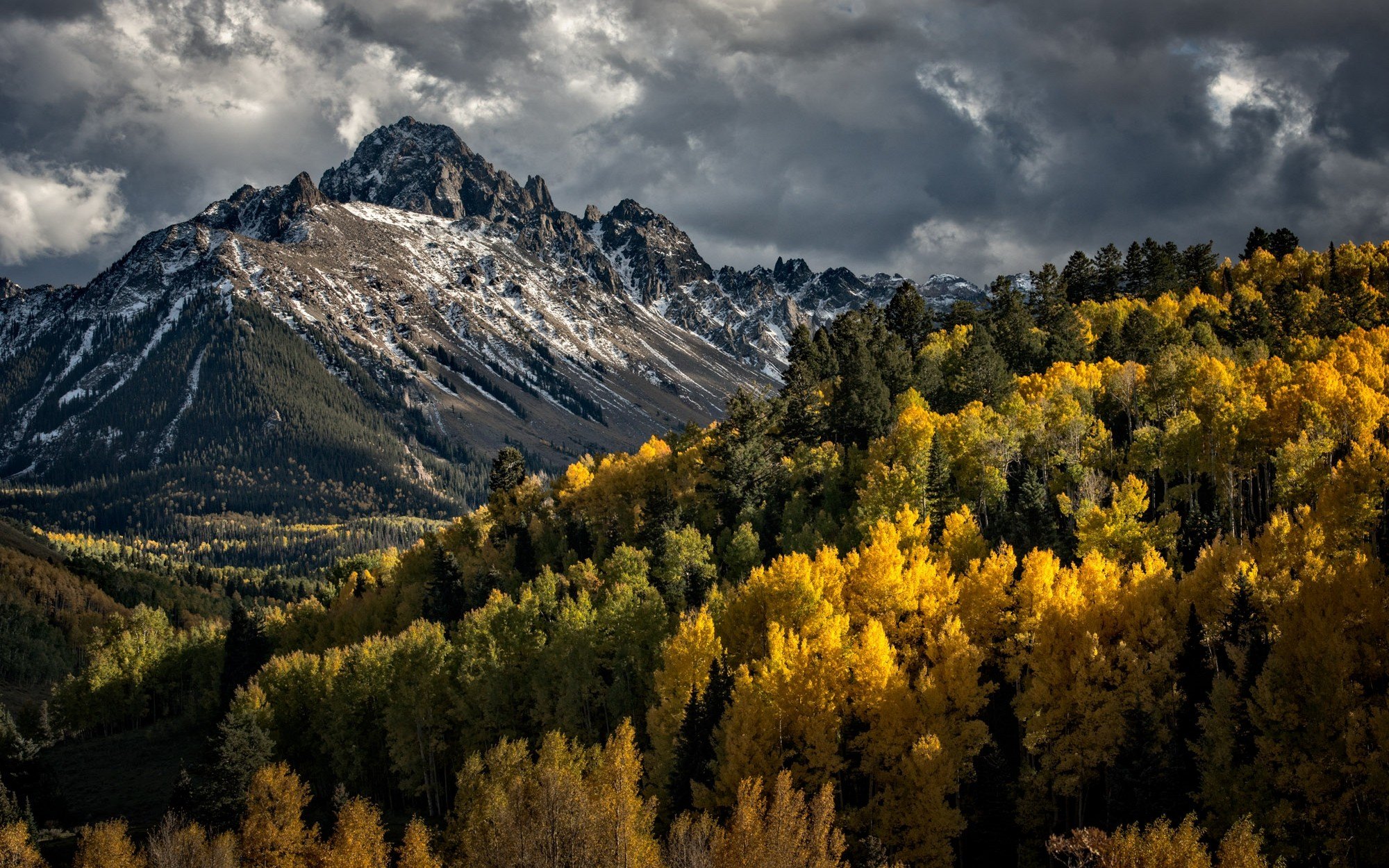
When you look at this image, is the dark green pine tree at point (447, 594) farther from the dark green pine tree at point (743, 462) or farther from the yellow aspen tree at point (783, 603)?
the yellow aspen tree at point (783, 603)

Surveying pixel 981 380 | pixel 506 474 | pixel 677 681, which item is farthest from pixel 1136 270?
pixel 677 681

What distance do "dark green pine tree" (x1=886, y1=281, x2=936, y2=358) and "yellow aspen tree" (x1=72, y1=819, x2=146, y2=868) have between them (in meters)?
103

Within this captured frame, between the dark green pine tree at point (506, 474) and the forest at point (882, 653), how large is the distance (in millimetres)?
571

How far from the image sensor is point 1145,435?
71812mm

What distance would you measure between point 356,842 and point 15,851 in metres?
20.6

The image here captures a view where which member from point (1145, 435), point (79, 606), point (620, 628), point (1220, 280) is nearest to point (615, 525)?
point (620, 628)

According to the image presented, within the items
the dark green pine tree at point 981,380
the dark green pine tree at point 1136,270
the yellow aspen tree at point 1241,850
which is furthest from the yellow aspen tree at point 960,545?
the dark green pine tree at point 1136,270

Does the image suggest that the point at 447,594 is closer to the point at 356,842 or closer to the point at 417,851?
the point at 356,842

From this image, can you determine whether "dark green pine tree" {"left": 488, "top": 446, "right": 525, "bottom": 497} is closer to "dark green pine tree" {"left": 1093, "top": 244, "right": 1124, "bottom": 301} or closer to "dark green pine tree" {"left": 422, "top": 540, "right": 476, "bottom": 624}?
"dark green pine tree" {"left": 422, "top": 540, "right": 476, "bottom": 624}

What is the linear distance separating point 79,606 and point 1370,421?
235 metres

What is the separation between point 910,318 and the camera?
426ft

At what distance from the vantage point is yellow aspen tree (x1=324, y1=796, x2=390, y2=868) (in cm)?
4884

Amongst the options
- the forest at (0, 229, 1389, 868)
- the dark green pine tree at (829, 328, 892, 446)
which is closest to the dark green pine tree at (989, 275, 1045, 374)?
the forest at (0, 229, 1389, 868)

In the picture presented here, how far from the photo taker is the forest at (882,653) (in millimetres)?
40906
